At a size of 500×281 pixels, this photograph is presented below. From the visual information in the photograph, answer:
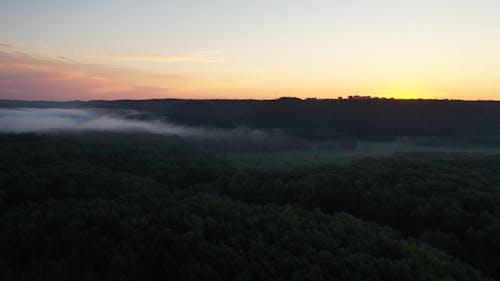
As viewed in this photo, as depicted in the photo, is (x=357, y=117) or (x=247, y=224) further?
(x=357, y=117)

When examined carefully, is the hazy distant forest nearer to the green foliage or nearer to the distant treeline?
the green foliage

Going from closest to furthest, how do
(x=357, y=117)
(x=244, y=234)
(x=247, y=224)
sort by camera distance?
(x=244, y=234) → (x=247, y=224) → (x=357, y=117)

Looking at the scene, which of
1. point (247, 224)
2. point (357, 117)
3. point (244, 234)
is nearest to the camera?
point (244, 234)

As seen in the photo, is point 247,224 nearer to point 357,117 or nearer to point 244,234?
point 244,234

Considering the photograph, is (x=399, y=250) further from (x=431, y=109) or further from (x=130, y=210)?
(x=431, y=109)

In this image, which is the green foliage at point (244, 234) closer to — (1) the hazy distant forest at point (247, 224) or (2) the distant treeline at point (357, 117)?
(1) the hazy distant forest at point (247, 224)

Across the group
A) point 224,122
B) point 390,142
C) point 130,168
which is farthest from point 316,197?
point 224,122

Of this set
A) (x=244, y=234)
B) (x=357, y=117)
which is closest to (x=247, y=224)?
(x=244, y=234)

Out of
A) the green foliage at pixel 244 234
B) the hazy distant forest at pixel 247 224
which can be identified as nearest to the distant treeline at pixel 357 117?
the hazy distant forest at pixel 247 224
